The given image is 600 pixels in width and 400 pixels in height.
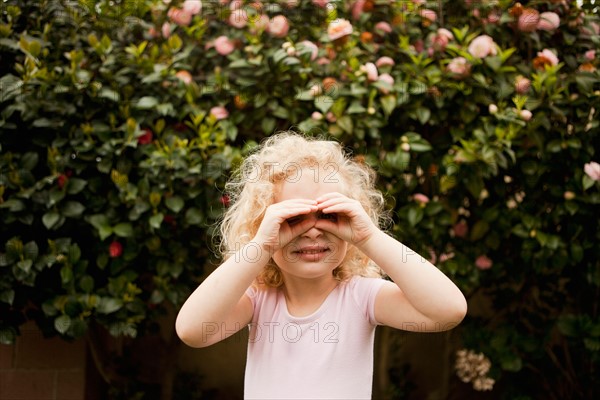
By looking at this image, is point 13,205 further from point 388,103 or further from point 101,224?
point 388,103

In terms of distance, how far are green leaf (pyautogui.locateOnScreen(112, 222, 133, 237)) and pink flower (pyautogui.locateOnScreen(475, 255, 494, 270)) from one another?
1515 mm

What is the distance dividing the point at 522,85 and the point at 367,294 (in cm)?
142

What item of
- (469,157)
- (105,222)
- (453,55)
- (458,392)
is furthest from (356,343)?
(458,392)

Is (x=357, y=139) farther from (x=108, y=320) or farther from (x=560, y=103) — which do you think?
(x=108, y=320)

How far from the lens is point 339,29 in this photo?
2678 millimetres

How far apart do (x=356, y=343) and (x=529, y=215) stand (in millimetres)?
1435

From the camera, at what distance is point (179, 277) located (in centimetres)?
285

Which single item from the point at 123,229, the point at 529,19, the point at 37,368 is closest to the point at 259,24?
the point at 123,229

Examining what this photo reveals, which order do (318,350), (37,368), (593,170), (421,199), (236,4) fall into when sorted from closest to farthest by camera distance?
(318,350) → (593,170) → (421,199) → (236,4) → (37,368)

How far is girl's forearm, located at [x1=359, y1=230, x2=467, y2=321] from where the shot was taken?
1.46 metres

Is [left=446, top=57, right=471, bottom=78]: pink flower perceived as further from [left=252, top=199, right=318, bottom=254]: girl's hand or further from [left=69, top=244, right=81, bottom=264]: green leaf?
[left=69, top=244, right=81, bottom=264]: green leaf

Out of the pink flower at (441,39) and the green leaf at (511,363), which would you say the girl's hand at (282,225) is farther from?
the green leaf at (511,363)

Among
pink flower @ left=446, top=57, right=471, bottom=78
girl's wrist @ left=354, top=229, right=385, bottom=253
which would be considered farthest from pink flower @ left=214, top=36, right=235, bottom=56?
girl's wrist @ left=354, top=229, right=385, bottom=253

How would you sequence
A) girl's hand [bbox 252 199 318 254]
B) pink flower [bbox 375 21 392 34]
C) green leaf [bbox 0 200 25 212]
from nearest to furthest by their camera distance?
girl's hand [bbox 252 199 318 254] < green leaf [bbox 0 200 25 212] < pink flower [bbox 375 21 392 34]
